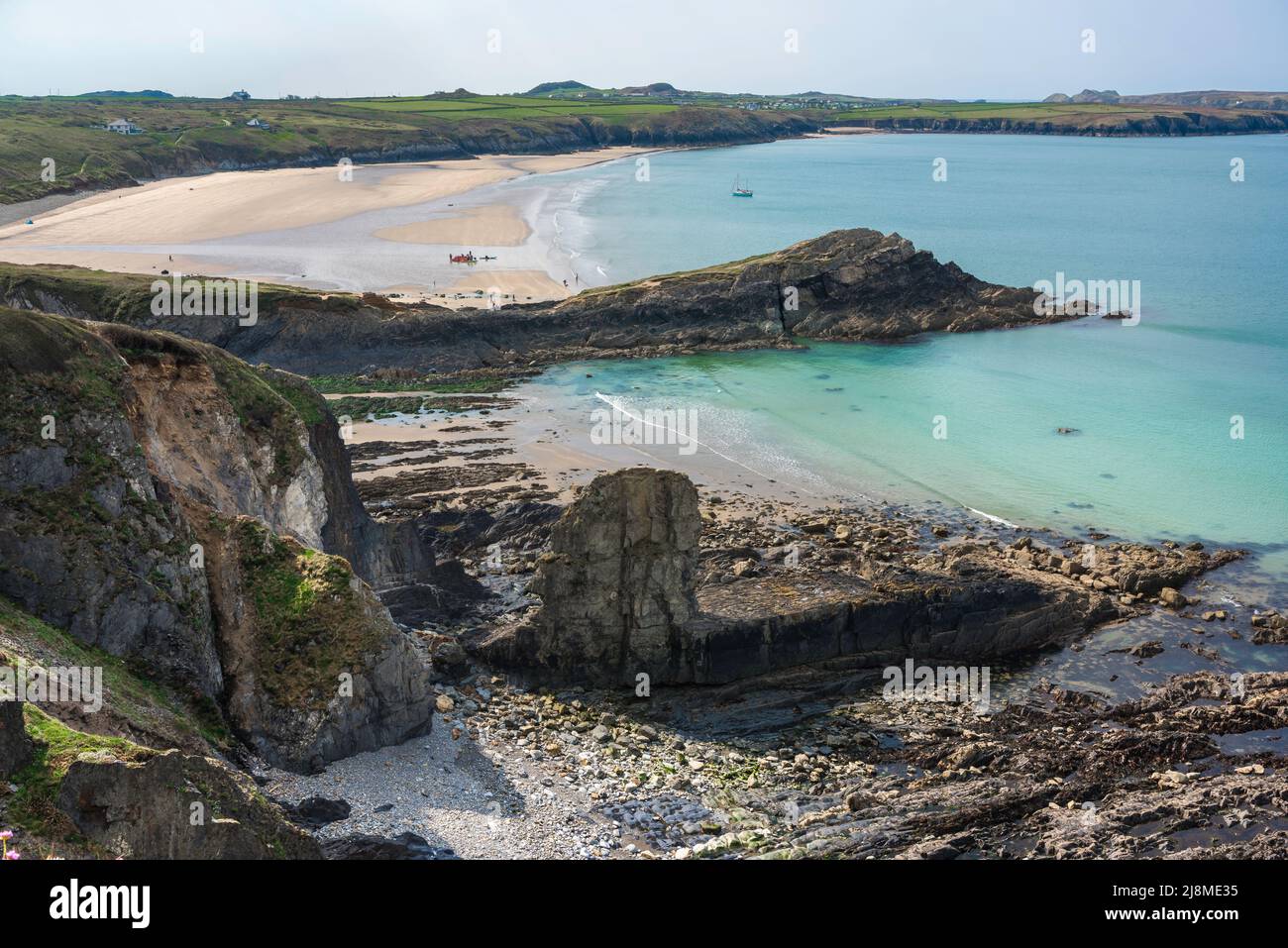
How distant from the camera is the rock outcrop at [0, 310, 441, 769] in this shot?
1939 centimetres

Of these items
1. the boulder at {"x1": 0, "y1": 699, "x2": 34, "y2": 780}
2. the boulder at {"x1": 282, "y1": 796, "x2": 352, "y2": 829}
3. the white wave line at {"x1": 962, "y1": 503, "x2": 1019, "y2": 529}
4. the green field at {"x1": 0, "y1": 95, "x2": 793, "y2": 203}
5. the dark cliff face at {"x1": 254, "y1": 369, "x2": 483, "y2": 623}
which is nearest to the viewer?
the boulder at {"x1": 0, "y1": 699, "x2": 34, "y2": 780}

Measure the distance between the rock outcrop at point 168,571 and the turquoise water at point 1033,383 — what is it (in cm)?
2346

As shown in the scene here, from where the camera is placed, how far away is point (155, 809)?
13867 mm

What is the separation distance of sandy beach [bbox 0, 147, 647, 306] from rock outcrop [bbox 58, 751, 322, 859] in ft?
183

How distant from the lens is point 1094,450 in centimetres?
4653

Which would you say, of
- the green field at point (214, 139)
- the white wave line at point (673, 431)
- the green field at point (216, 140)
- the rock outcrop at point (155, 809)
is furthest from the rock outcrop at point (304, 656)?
the green field at point (216, 140)

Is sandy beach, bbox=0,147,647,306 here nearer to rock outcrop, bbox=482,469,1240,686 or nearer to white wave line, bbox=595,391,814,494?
white wave line, bbox=595,391,814,494

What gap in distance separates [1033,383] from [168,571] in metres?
47.9

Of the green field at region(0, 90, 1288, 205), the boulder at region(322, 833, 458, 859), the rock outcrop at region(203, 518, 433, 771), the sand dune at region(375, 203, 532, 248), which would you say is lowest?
the boulder at region(322, 833, 458, 859)
